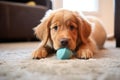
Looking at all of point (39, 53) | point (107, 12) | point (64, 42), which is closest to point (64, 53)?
point (64, 42)

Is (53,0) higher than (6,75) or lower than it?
higher

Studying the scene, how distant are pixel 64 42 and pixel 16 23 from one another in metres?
1.98

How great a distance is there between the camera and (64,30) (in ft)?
5.03

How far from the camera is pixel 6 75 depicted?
3.40ft

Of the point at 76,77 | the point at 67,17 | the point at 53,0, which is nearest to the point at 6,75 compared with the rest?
the point at 76,77

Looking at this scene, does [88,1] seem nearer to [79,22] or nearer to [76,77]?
[79,22]

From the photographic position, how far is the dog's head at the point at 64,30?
4.89ft

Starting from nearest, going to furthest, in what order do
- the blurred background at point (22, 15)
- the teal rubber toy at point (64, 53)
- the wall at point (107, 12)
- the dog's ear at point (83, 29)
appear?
the teal rubber toy at point (64, 53) → the dog's ear at point (83, 29) → the blurred background at point (22, 15) → the wall at point (107, 12)

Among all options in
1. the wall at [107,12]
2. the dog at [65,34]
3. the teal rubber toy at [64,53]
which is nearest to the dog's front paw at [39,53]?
the dog at [65,34]

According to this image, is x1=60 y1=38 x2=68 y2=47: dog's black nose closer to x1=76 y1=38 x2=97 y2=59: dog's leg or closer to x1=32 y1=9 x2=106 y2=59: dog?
x1=32 y1=9 x2=106 y2=59: dog

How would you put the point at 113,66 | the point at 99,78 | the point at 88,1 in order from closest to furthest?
1. the point at 99,78
2. the point at 113,66
3. the point at 88,1

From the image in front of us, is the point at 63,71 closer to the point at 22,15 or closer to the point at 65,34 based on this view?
the point at 65,34

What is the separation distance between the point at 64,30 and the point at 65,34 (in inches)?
1.9

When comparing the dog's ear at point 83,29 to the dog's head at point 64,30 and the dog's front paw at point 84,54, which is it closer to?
the dog's head at point 64,30
